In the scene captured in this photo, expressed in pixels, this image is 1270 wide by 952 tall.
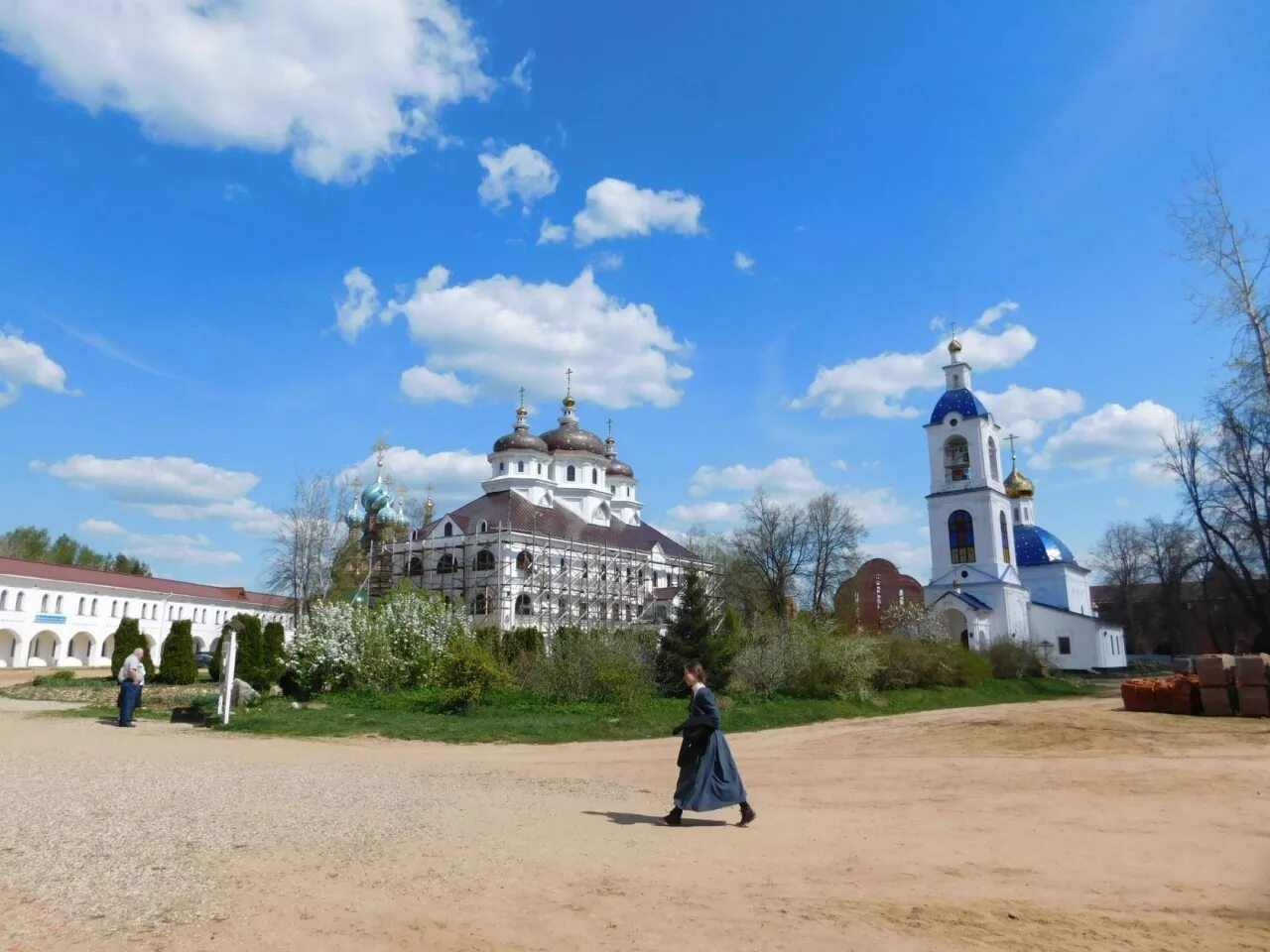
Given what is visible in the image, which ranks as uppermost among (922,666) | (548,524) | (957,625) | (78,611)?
(548,524)

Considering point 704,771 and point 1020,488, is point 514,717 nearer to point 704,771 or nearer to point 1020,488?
point 704,771

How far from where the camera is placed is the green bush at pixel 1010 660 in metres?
33.8

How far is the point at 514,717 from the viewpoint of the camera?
62.2ft

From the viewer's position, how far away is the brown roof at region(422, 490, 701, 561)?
Answer: 46.0 m

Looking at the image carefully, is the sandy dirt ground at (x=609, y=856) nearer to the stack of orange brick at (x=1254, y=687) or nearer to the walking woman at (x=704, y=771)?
the walking woman at (x=704, y=771)

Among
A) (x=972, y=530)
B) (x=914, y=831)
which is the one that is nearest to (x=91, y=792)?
(x=914, y=831)

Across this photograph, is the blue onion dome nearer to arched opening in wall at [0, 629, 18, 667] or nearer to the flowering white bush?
the flowering white bush

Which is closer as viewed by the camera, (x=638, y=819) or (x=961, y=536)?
(x=638, y=819)

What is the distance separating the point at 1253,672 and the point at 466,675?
722 inches

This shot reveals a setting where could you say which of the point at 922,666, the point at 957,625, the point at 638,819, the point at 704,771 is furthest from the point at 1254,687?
the point at 957,625

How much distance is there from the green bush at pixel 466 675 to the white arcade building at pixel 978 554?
2848 centimetres

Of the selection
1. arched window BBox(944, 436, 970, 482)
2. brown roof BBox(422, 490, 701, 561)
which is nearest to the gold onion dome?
arched window BBox(944, 436, 970, 482)

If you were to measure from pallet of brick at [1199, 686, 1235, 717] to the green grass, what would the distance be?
23.4 feet

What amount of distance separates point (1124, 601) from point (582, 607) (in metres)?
47.8
